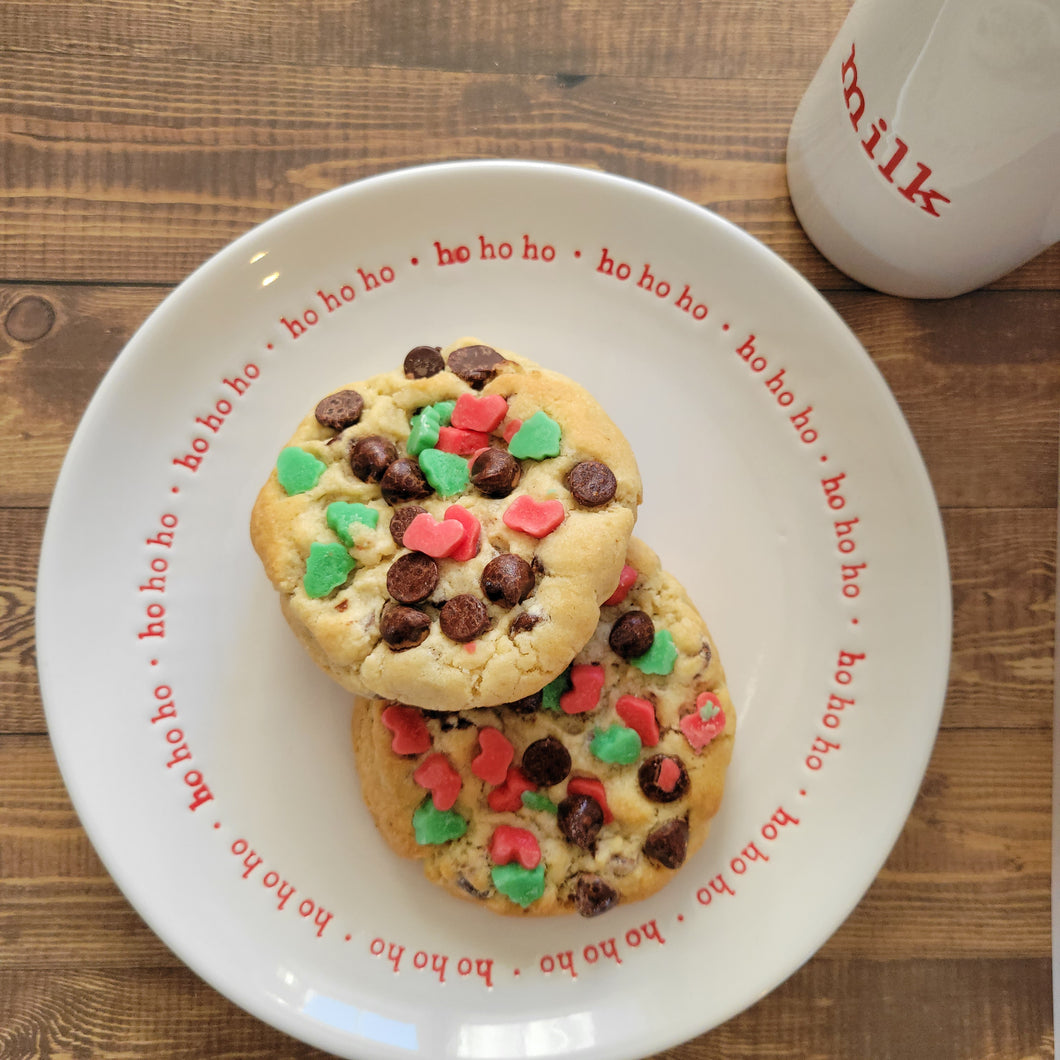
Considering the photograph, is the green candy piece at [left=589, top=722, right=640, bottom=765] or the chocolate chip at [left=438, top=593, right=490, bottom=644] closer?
the chocolate chip at [left=438, top=593, right=490, bottom=644]

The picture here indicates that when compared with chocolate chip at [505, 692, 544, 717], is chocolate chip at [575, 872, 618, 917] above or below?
below

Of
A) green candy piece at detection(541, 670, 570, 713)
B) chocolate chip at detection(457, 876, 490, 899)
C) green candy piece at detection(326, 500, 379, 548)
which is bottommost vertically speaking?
chocolate chip at detection(457, 876, 490, 899)

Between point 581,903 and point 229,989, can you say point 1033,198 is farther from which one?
point 229,989

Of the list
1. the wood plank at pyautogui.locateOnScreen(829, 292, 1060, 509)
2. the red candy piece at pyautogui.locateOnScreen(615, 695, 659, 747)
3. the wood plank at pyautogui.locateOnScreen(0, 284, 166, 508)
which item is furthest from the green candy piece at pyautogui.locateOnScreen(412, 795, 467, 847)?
the wood plank at pyautogui.locateOnScreen(829, 292, 1060, 509)

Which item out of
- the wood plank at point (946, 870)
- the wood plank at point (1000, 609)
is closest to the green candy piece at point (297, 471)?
the wood plank at point (946, 870)

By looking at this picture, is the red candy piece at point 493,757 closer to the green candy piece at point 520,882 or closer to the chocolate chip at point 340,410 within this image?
the green candy piece at point 520,882

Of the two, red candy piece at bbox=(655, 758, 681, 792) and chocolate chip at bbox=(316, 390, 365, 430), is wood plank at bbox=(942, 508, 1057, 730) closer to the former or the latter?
red candy piece at bbox=(655, 758, 681, 792)

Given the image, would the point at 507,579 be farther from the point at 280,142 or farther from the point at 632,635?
the point at 280,142
